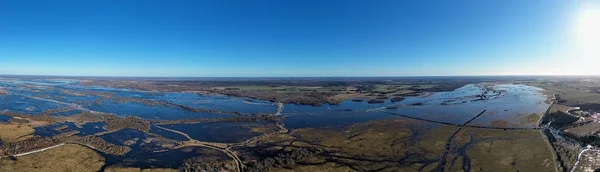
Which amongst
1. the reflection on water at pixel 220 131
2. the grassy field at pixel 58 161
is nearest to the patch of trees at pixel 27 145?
the grassy field at pixel 58 161

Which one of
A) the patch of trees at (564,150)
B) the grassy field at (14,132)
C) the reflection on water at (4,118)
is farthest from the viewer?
the reflection on water at (4,118)

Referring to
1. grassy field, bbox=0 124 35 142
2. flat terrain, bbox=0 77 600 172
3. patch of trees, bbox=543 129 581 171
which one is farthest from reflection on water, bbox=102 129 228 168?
patch of trees, bbox=543 129 581 171

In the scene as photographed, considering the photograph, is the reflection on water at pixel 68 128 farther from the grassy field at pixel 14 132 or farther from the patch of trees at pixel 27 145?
the patch of trees at pixel 27 145

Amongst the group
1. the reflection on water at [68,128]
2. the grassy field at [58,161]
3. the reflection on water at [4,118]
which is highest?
the reflection on water at [4,118]

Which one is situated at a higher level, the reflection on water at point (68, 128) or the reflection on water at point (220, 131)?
the reflection on water at point (68, 128)

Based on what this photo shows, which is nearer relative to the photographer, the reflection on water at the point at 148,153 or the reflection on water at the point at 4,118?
the reflection on water at the point at 148,153

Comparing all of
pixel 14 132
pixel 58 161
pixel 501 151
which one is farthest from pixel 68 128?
pixel 501 151

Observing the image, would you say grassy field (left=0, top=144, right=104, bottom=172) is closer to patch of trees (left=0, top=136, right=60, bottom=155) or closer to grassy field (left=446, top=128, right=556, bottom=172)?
patch of trees (left=0, top=136, right=60, bottom=155)
